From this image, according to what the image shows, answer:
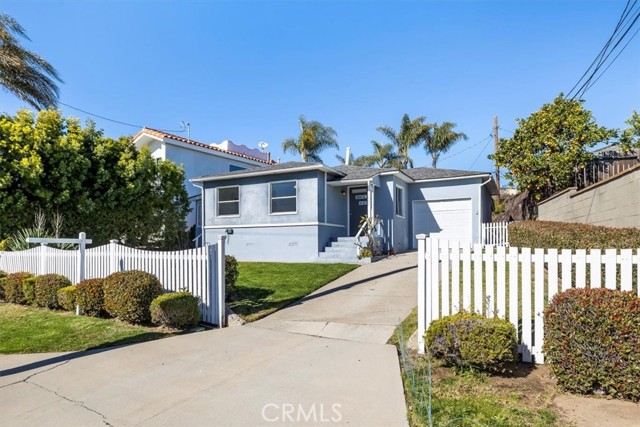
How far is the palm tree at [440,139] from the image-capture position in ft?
103

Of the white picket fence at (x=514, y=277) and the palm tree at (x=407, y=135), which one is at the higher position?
the palm tree at (x=407, y=135)

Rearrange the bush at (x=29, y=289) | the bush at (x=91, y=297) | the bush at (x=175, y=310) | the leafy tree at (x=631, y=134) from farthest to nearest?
the leafy tree at (x=631, y=134)
the bush at (x=29, y=289)
the bush at (x=91, y=297)
the bush at (x=175, y=310)

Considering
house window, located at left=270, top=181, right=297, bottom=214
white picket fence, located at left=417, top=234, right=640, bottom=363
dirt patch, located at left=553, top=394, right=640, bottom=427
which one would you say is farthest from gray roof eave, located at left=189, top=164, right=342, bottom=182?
dirt patch, located at left=553, top=394, right=640, bottom=427

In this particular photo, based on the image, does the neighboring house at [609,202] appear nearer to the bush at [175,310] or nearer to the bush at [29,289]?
the bush at [175,310]

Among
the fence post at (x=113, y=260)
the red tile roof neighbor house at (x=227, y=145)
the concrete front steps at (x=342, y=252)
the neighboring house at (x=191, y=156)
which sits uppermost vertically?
the red tile roof neighbor house at (x=227, y=145)

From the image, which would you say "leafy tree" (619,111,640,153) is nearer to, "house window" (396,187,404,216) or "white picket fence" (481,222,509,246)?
"white picket fence" (481,222,509,246)

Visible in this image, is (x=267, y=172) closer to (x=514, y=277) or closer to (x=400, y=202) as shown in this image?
(x=400, y=202)

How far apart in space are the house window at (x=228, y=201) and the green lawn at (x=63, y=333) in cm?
996

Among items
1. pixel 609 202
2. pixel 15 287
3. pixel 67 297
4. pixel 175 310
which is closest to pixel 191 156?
pixel 15 287

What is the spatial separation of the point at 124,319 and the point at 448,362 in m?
5.53

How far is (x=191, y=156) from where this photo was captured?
21.6 meters

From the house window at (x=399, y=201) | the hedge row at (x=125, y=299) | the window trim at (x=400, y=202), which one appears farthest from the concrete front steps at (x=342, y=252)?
the hedge row at (x=125, y=299)

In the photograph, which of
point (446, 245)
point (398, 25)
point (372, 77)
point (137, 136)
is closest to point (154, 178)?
point (137, 136)

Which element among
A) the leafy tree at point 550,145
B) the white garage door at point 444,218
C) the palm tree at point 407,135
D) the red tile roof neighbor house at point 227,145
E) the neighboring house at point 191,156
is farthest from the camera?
the palm tree at point 407,135
